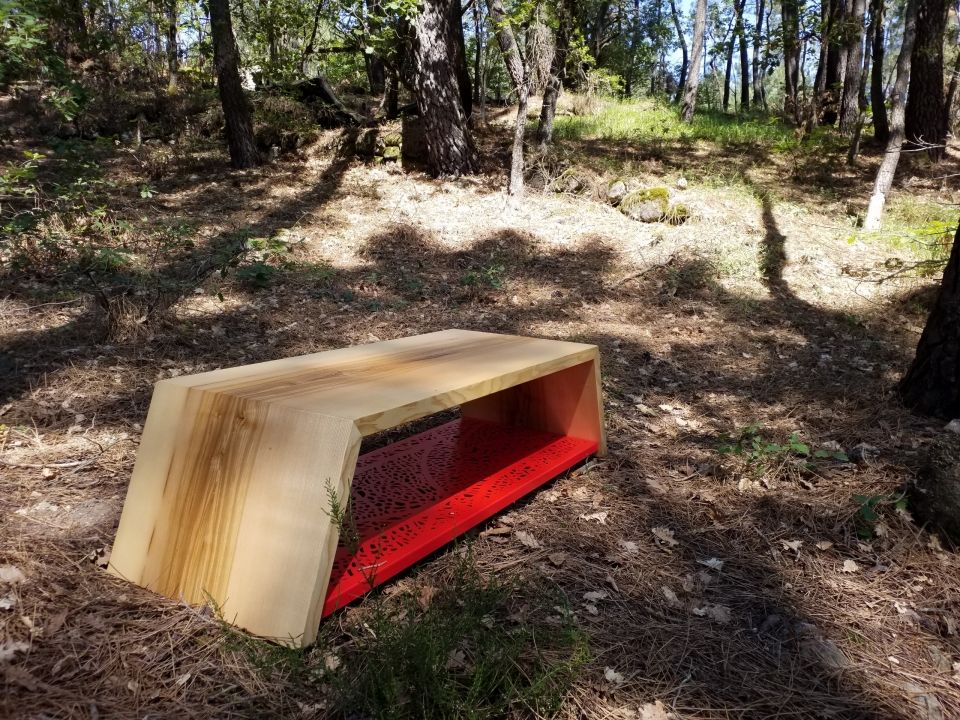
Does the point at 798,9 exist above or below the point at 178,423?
above

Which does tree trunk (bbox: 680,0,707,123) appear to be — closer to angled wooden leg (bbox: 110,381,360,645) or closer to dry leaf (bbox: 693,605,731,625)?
dry leaf (bbox: 693,605,731,625)

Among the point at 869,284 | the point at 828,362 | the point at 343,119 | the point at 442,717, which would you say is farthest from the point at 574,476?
the point at 343,119

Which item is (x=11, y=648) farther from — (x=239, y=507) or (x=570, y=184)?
(x=570, y=184)

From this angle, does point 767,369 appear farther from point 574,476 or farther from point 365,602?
point 365,602

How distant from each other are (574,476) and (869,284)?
5.26 metres

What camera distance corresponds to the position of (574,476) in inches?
117

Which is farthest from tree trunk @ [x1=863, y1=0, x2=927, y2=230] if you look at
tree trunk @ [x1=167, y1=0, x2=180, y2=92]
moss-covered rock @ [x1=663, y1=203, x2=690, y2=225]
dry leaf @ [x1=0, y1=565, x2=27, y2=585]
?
tree trunk @ [x1=167, y1=0, x2=180, y2=92]

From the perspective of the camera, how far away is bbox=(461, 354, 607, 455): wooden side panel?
3.08 metres

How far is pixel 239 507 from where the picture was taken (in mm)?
1778

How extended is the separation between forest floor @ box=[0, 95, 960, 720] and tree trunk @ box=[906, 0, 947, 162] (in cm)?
408

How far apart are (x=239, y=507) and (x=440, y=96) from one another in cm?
859

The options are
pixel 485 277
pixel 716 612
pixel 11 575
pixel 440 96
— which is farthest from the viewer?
pixel 440 96

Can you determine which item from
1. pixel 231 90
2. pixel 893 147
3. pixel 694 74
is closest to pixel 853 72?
pixel 694 74

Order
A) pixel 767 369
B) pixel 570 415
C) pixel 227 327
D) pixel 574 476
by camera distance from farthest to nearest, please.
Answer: pixel 227 327 < pixel 767 369 < pixel 570 415 < pixel 574 476
